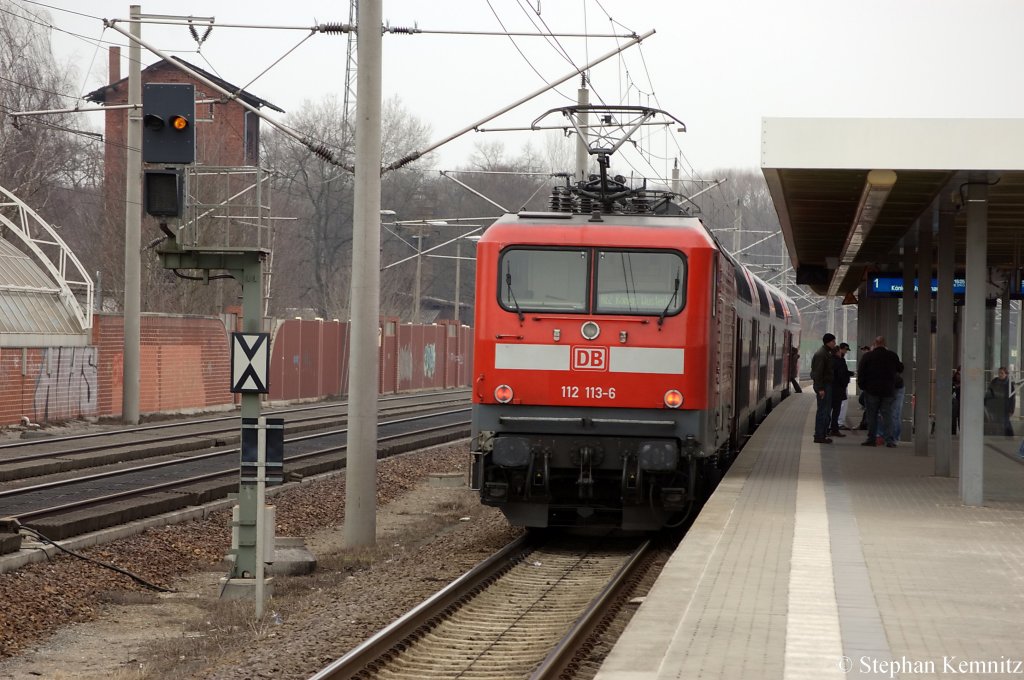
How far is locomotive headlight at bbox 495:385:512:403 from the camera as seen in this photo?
40.3ft

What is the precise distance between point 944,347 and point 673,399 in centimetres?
536

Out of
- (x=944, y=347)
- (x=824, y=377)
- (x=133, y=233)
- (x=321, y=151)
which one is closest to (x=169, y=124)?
(x=321, y=151)

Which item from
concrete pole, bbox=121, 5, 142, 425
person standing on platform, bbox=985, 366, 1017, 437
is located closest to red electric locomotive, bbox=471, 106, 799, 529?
person standing on platform, bbox=985, 366, 1017, 437

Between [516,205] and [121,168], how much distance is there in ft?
93.4

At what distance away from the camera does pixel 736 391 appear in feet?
54.8

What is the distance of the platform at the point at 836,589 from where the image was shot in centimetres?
650

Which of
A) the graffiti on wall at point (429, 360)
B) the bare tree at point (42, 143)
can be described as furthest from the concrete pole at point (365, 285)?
the graffiti on wall at point (429, 360)

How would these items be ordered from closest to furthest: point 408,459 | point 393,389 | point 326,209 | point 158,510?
point 158,510
point 408,459
point 393,389
point 326,209

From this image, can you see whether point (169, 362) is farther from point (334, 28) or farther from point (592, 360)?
point (592, 360)

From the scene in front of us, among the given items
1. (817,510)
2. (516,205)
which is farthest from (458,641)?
(516,205)

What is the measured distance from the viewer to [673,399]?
40.1 ft

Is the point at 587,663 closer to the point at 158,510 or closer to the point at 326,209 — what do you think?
the point at 158,510

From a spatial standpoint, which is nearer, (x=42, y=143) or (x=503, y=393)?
(x=503, y=393)

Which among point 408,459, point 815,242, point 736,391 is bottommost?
point 408,459
